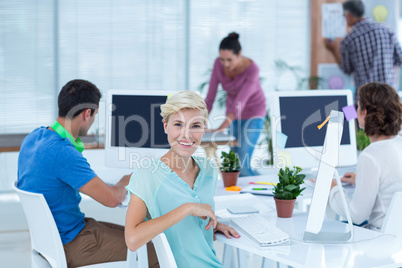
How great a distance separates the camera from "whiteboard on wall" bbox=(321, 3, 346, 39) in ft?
18.7

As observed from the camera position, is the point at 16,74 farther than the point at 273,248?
Yes

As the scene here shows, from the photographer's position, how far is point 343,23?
571 cm

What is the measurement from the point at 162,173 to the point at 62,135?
752 millimetres

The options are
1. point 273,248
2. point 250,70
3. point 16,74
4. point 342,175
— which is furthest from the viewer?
point 16,74

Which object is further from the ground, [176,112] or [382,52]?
[382,52]

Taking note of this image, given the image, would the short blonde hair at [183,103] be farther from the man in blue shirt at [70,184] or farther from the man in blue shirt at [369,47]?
the man in blue shirt at [369,47]

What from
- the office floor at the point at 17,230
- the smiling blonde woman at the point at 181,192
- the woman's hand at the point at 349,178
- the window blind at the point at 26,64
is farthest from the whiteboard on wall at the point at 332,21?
the smiling blonde woman at the point at 181,192

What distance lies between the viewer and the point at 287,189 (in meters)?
2.07

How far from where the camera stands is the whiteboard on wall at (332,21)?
18.7 ft

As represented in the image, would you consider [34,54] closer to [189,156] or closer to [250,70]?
[250,70]

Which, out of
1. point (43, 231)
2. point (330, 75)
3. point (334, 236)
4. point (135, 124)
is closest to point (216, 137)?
point (330, 75)

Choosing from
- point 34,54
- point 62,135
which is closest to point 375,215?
point 62,135

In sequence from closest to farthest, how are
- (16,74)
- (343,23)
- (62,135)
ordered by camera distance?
(62,135) < (16,74) < (343,23)

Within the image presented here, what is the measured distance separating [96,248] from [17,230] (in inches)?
90.1
